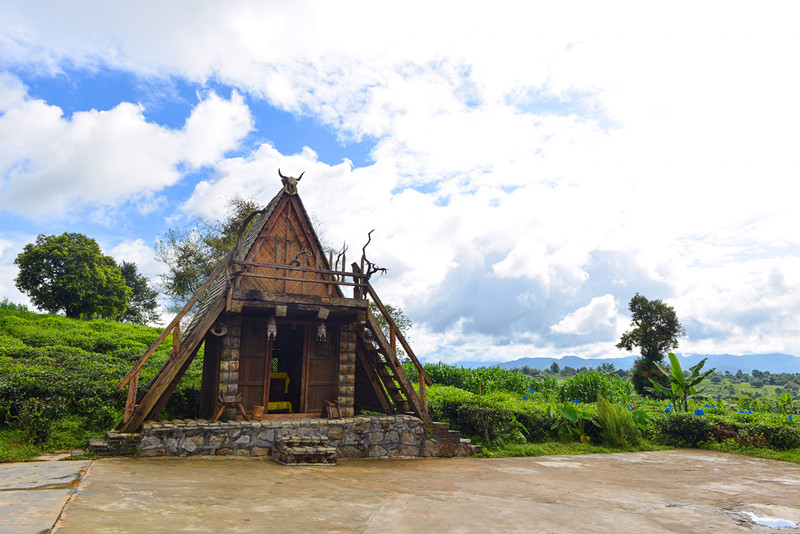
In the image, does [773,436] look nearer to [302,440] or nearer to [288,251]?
[302,440]

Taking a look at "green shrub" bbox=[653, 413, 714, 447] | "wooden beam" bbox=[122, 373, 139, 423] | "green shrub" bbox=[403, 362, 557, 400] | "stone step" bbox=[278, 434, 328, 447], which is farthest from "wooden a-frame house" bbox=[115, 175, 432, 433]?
"green shrub" bbox=[403, 362, 557, 400]

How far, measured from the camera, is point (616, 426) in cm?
1351

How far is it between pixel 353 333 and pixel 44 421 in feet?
21.3

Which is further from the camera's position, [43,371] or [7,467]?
[43,371]

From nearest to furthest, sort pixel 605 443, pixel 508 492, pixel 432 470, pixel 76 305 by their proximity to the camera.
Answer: pixel 508 492
pixel 432 470
pixel 605 443
pixel 76 305

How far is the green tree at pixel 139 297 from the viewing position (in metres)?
45.0

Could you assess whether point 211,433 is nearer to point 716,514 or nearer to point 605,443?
point 716,514

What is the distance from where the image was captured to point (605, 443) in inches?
536

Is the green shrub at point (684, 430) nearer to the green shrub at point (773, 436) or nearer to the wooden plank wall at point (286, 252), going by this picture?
the green shrub at point (773, 436)

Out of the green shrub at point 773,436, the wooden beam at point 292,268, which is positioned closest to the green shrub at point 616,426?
the green shrub at point 773,436

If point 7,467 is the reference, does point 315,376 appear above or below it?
above

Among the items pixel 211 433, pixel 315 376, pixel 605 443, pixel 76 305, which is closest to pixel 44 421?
pixel 211 433

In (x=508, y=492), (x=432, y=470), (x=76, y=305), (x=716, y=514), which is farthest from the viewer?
(x=76, y=305)

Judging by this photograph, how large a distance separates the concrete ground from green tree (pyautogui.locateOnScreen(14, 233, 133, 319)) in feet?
95.5
